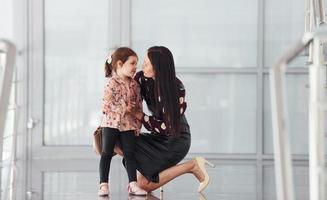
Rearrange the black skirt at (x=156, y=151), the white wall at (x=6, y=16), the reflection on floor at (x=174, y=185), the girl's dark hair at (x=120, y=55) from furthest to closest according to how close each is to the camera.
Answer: the white wall at (x=6, y=16) → the reflection on floor at (x=174, y=185) → the black skirt at (x=156, y=151) → the girl's dark hair at (x=120, y=55)

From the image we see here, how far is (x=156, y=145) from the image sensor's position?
13.4 feet

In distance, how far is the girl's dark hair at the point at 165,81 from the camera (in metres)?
3.91

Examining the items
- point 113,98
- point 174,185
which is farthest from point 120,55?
point 174,185

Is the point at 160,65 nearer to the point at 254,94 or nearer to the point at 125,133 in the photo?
the point at 125,133

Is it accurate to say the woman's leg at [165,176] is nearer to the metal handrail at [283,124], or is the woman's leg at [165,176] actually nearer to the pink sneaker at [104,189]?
the pink sneaker at [104,189]

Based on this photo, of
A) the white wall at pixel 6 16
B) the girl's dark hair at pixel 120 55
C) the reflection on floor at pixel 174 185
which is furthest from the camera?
the white wall at pixel 6 16

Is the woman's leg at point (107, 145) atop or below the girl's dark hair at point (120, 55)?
below

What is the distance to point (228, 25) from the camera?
6555 mm

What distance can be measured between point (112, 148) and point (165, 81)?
1.45ft

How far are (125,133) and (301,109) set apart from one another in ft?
9.69

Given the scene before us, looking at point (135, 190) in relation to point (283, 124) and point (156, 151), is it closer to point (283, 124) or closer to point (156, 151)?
point (156, 151)

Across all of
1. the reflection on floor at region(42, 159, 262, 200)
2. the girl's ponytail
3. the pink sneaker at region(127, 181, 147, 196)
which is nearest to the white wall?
the reflection on floor at region(42, 159, 262, 200)

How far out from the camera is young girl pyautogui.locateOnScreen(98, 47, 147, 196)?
3.90 m

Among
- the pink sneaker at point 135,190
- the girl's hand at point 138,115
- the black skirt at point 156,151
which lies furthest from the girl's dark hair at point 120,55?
the pink sneaker at point 135,190
